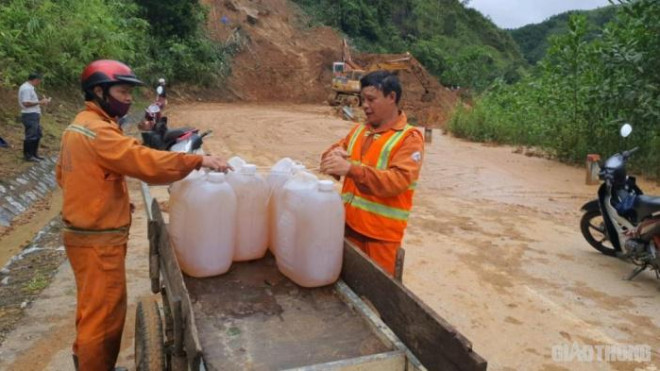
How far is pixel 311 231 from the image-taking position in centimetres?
228

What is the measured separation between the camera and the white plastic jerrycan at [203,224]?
2281 millimetres

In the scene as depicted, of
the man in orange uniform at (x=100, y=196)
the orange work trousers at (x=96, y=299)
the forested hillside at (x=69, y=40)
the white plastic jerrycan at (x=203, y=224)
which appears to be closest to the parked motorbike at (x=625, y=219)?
the white plastic jerrycan at (x=203, y=224)

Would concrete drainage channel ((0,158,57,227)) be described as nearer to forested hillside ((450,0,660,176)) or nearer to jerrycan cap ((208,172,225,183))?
jerrycan cap ((208,172,225,183))

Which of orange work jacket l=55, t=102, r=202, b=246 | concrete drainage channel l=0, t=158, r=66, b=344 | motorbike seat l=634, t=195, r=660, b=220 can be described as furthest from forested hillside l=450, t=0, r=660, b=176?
concrete drainage channel l=0, t=158, r=66, b=344

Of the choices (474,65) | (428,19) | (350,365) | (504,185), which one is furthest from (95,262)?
(428,19)

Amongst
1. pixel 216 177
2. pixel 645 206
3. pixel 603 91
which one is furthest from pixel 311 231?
pixel 603 91

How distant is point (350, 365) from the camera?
1661mm

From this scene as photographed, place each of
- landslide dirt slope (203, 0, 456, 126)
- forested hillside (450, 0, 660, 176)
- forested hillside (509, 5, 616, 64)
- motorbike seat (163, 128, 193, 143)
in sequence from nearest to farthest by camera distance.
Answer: motorbike seat (163, 128, 193, 143) < forested hillside (450, 0, 660, 176) < landslide dirt slope (203, 0, 456, 126) < forested hillside (509, 5, 616, 64)

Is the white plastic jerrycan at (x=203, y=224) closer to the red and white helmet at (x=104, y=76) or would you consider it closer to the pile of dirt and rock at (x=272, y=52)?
the red and white helmet at (x=104, y=76)

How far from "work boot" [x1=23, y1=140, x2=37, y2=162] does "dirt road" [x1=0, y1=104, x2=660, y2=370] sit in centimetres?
151

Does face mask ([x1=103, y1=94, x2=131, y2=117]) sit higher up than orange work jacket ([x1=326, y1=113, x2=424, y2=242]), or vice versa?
face mask ([x1=103, y1=94, x2=131, y2=117])

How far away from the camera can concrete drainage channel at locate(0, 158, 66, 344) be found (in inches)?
148

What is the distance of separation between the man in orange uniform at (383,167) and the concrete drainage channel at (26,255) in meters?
2.35

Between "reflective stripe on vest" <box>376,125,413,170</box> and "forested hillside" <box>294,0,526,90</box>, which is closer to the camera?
"reflective stripe on vest" <box>376,125,413,170</box>
